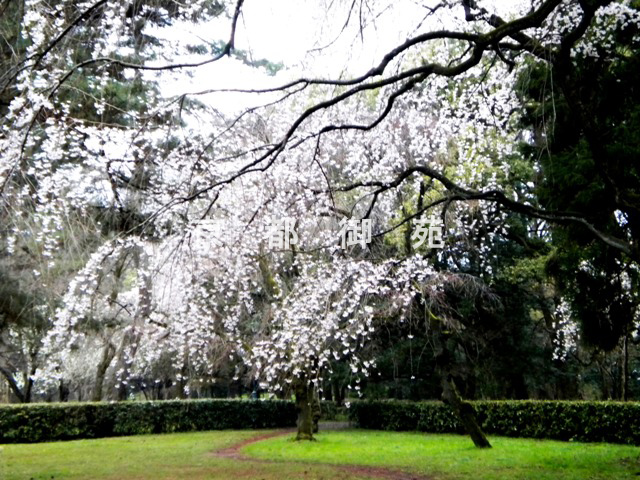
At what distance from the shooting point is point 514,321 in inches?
646

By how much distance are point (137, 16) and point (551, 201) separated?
5038 millimetres

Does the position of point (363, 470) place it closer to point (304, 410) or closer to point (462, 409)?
point (462, 409)

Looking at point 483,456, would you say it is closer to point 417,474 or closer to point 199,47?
point 417,474

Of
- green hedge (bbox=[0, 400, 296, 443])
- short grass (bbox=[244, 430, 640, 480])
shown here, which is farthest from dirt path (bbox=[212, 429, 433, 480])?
green hedge (bbox=[0, 400, 296, 443])

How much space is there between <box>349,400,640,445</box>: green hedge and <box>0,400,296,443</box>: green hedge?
3.13 m

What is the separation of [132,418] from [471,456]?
38.0 ft

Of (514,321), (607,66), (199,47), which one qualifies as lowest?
(514,321)

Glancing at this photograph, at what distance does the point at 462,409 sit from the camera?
995 cm

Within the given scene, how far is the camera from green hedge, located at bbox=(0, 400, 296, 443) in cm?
1540

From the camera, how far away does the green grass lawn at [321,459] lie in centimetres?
756

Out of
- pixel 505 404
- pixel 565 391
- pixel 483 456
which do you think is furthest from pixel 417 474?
pixel 565 391

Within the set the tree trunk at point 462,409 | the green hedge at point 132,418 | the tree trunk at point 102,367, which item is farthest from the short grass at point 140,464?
the tree trunk at point 462,409

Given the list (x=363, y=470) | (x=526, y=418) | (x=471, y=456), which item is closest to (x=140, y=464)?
(x=363, y=470)

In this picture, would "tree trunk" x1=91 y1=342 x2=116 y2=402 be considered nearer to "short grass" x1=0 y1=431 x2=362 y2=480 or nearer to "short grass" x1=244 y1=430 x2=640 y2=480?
"short grass" x1=0 y1=431 x2=362 y2=480
